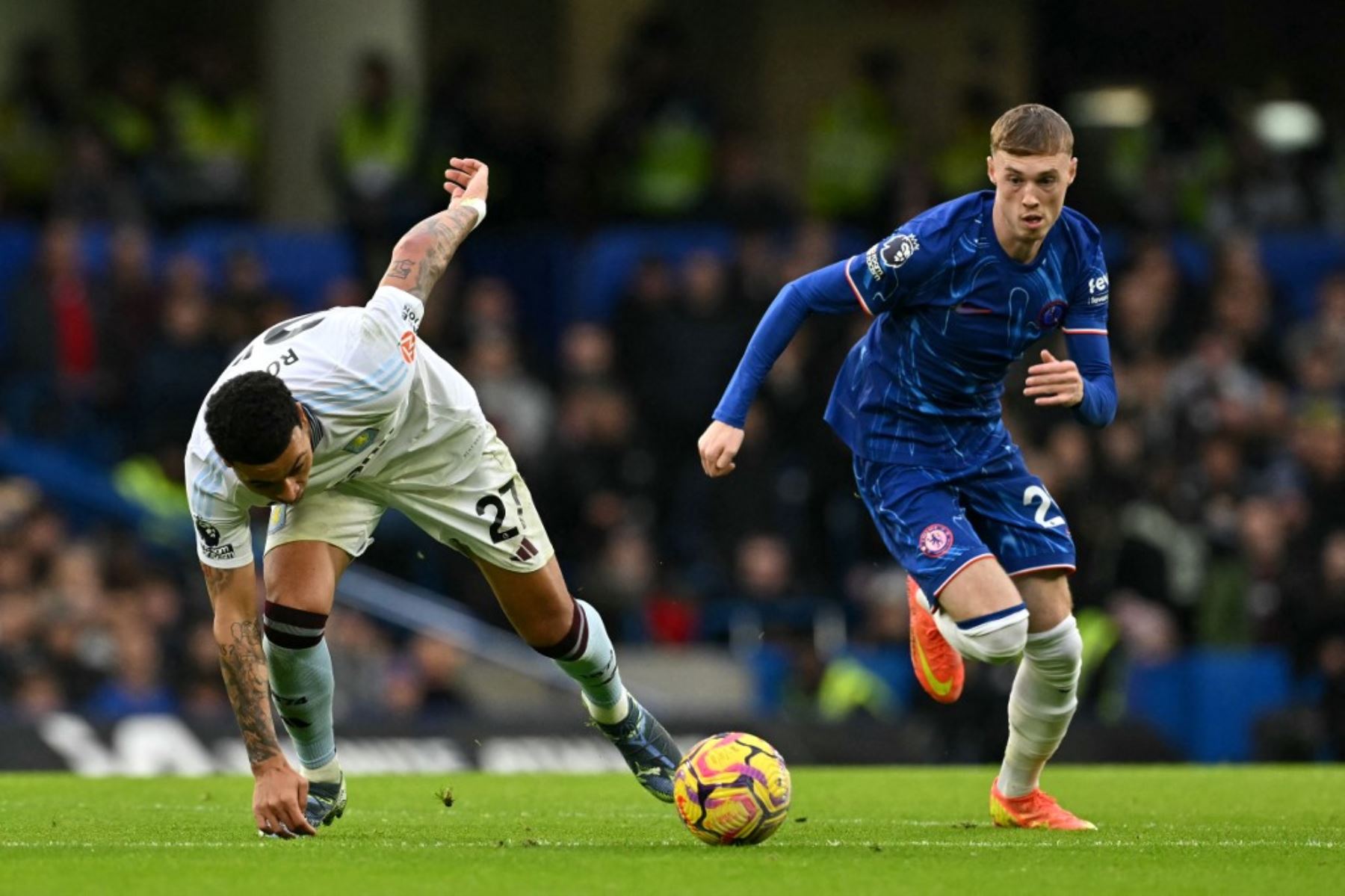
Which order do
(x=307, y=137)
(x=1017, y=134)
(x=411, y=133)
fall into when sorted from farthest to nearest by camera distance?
Result: (x=307, y=137) < (x=411, y=133) < (x=1017, y=134)

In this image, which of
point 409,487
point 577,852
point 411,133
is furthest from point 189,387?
point 577,852

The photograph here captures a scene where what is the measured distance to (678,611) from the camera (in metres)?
16.1

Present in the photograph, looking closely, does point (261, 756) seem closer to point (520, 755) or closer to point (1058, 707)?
point (1058, 707)

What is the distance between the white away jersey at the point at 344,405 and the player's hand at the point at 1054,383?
1960 millimetres

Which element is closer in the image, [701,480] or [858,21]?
[701,480]

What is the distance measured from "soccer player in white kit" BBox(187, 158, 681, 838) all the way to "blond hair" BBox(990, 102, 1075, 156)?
1856 mm

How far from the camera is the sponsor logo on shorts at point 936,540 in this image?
27.1ft

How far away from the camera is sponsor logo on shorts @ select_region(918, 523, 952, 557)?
826cm

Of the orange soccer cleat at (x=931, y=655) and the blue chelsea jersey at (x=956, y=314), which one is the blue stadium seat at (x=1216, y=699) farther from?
the blue chelsea jersey at (x=956, y=314)

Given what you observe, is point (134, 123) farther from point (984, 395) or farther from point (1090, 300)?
point (1090, 300)

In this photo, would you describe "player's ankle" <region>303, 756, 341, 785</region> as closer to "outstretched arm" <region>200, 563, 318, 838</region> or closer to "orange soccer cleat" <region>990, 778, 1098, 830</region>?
"outstretched arm" <region>200, 563, 318, 838</region>

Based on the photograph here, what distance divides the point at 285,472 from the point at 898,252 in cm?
232

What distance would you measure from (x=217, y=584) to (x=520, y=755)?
232 inches

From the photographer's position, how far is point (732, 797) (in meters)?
7.50
